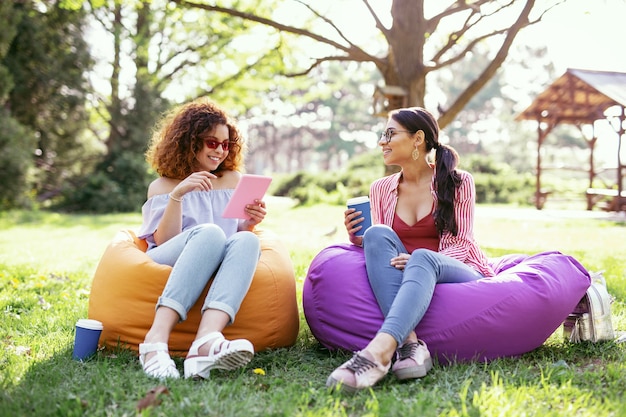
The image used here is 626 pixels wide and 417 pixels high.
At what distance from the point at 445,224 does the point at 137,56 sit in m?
13.8

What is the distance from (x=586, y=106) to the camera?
1381 cm

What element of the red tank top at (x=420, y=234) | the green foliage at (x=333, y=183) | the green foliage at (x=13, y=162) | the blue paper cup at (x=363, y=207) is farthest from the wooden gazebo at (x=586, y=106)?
the green foliage at (x=13, y=162)

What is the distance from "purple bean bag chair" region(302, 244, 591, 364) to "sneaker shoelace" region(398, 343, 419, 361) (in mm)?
158

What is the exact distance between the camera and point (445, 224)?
301 cm

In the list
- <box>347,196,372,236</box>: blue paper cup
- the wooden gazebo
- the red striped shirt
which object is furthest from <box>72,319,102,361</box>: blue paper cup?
the wooden gazebo

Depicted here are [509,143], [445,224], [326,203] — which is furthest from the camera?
[509,143]

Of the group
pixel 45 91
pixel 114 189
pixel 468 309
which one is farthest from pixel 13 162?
pixel 468 309

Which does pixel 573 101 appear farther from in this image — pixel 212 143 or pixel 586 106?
pixel 212 143

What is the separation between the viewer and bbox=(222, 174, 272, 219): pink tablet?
2.86 metres

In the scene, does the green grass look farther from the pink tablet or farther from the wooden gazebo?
the wooden gazebo

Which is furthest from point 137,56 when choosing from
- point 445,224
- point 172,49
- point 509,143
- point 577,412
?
point 509,143

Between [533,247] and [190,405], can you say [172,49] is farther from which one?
[190,405]

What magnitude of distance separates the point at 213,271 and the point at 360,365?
793 millimetres

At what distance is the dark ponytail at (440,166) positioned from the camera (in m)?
3.02
